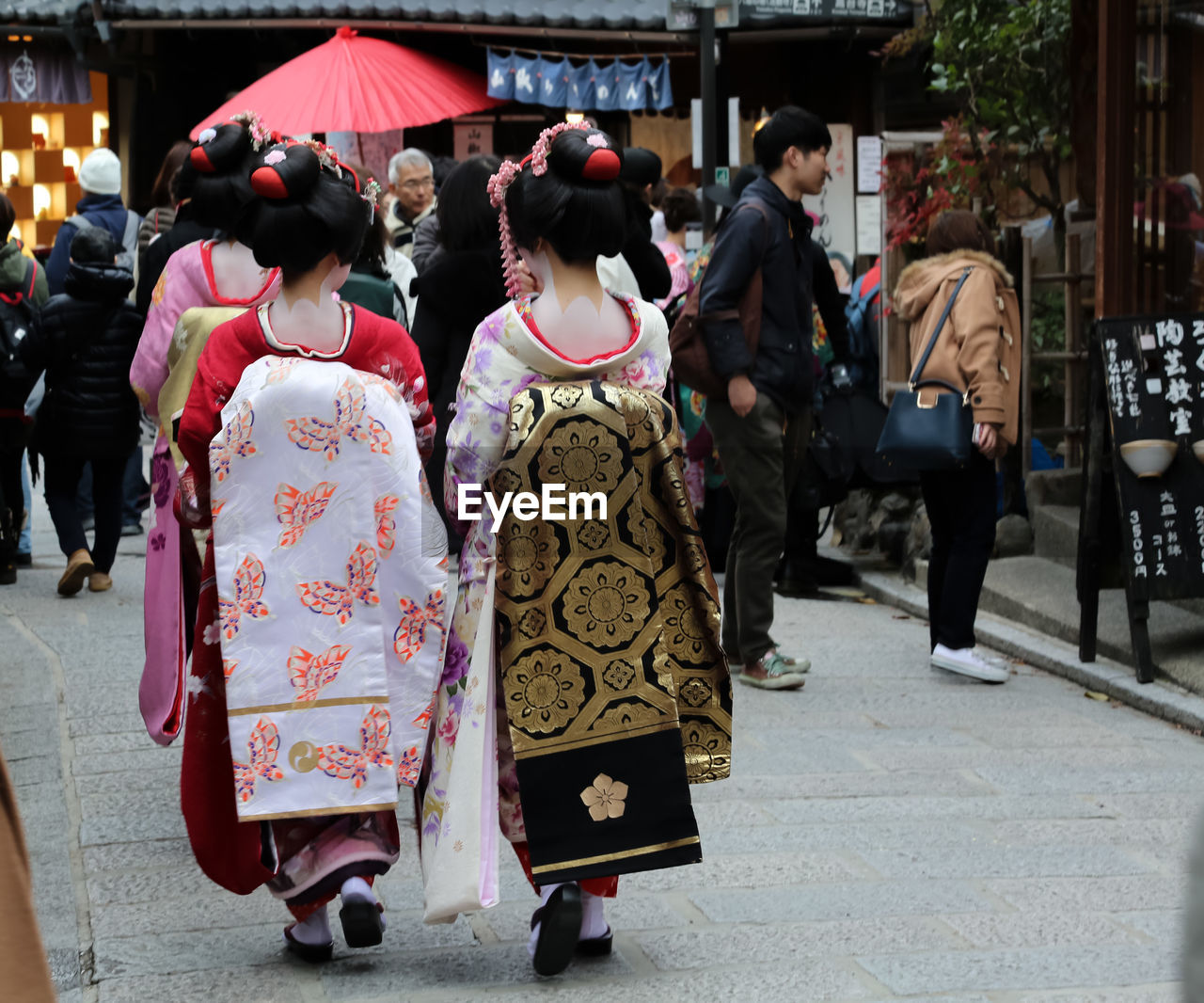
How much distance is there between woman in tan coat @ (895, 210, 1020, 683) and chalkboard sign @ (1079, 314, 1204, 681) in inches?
15.2

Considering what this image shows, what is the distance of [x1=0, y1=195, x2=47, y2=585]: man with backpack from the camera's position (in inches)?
344

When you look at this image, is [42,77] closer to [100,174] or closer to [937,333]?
[100,174]

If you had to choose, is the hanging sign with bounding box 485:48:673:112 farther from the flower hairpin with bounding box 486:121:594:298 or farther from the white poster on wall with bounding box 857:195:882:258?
the flower hairpin with bounding box 486:121:594:298

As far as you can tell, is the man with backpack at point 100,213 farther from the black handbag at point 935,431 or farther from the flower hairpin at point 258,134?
the flower hairpin at point 258,134

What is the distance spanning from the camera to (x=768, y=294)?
6.43m

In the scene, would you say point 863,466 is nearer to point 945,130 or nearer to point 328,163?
point 945,130

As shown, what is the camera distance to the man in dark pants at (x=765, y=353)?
6.31m

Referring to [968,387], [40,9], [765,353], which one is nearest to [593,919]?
[765,353]

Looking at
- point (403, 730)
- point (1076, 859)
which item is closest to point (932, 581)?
point (1076, 859)

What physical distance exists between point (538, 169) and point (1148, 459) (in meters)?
3.66

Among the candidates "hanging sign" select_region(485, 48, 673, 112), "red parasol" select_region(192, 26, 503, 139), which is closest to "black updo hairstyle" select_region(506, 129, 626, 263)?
"red parasol" select_region(192, 26, 503, 139)

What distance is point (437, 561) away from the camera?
3824 mm

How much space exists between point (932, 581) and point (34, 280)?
5383 mm

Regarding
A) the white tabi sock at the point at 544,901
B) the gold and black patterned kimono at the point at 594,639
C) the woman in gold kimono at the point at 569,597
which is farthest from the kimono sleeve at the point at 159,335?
the white tabi sock at the point at 544,901
